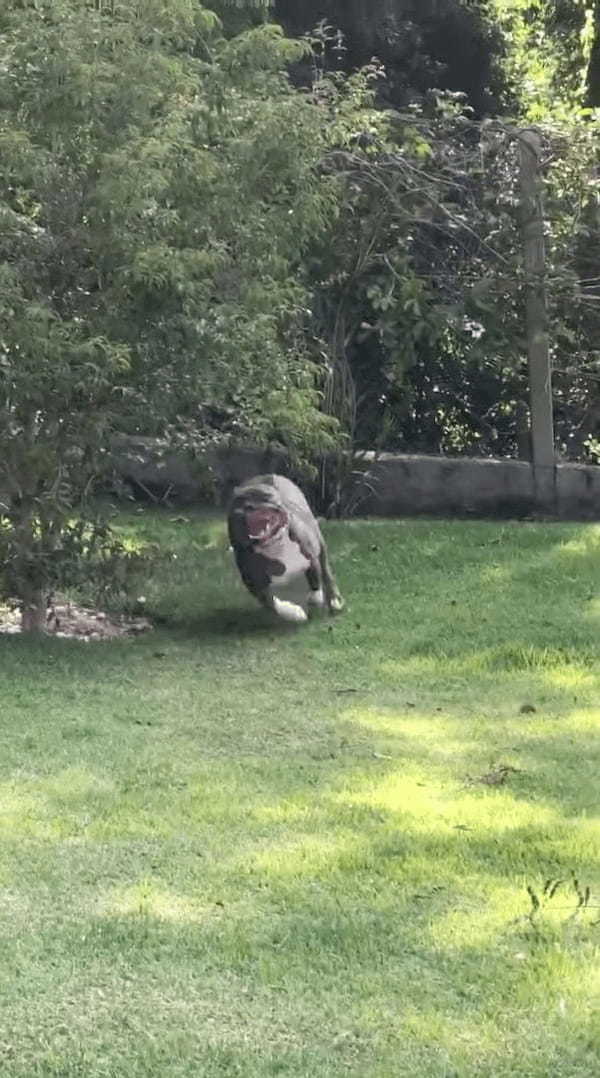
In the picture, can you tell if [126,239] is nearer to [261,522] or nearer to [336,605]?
[261,522]

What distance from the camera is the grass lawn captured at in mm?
3187

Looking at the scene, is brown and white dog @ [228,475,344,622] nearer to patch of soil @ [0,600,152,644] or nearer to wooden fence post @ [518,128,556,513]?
patch of soil @ [0,600,152,644]

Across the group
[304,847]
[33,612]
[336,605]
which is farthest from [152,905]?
[336,605]

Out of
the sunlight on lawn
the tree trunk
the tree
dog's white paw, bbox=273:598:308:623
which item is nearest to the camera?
the sunlight on lawn

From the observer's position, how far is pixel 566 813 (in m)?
4.59

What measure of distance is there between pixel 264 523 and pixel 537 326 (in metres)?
3.66

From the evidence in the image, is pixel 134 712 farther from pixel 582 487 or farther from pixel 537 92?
pixel 537 92

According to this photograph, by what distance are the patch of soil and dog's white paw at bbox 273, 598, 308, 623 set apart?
25.4 inches

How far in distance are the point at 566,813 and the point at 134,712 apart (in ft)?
6.23

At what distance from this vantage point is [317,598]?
7.60 metres

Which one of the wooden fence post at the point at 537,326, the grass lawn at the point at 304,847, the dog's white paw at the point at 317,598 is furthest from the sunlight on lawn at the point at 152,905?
the wooden fence post at the point at 537,326

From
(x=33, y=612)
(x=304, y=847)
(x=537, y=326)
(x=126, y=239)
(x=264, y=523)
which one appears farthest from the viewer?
(x=537, y=326)

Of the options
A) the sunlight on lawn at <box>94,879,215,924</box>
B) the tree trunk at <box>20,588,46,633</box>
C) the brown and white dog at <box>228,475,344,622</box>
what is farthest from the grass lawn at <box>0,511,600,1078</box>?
the tree trunk at <box>20,588,46,633</box>

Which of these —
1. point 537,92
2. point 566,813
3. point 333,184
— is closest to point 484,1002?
point 566,813
